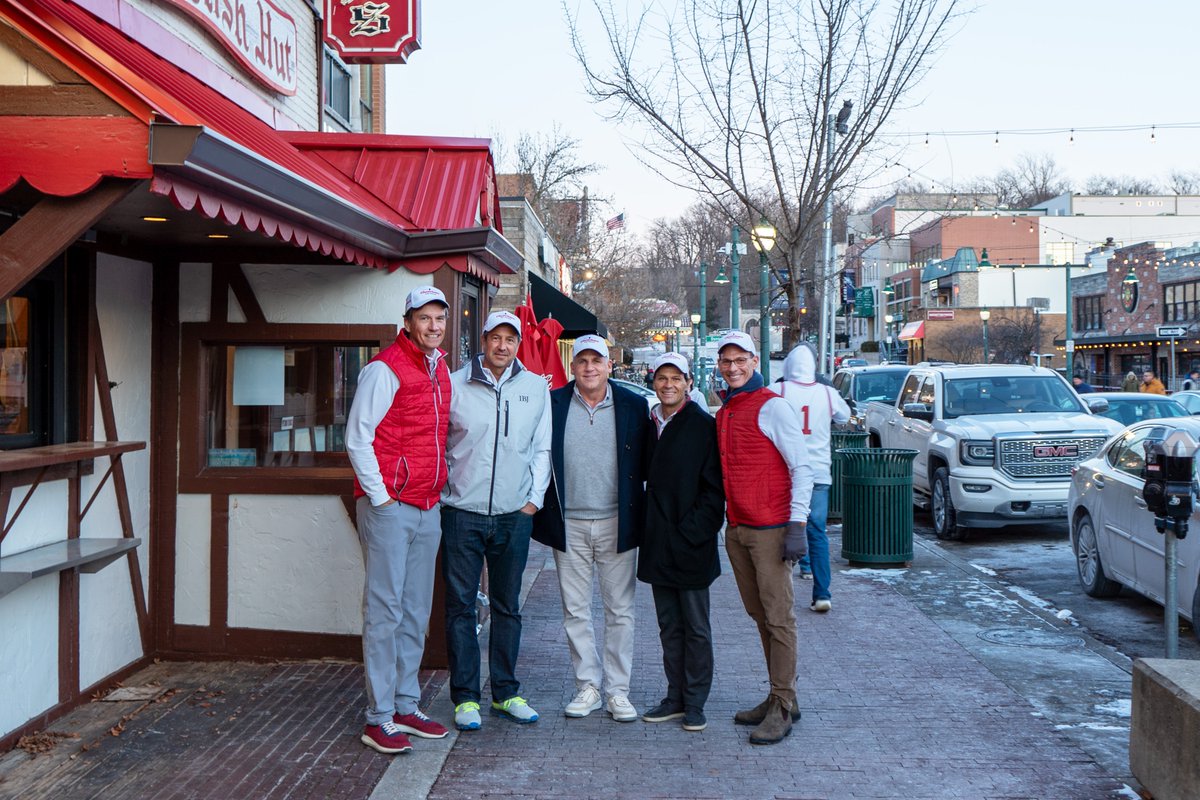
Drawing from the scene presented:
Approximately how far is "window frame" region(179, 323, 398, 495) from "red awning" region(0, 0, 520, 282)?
563 mm

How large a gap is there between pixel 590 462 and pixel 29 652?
283cm

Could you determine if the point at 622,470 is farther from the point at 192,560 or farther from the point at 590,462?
the point at 192,560

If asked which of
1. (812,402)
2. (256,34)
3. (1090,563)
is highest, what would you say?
(256,34)

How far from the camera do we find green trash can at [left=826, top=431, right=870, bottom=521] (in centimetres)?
1283

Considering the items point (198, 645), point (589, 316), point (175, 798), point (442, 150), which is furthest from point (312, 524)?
point (589, 316)

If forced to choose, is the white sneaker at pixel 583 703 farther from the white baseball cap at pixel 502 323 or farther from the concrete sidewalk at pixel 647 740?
the white baseball cap at pixel 502 323

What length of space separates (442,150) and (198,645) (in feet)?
12.3

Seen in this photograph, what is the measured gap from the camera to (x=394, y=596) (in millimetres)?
5535

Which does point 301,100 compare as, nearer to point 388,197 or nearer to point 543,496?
point 388,197

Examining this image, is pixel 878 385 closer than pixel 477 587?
No

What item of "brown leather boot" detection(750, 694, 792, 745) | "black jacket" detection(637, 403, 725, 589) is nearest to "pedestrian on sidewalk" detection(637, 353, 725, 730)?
"black jacket" detection(637, 403, 725, 589)

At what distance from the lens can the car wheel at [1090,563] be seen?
9.34m

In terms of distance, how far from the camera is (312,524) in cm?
677

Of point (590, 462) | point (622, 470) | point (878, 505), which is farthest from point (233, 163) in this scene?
point (878, 505)
